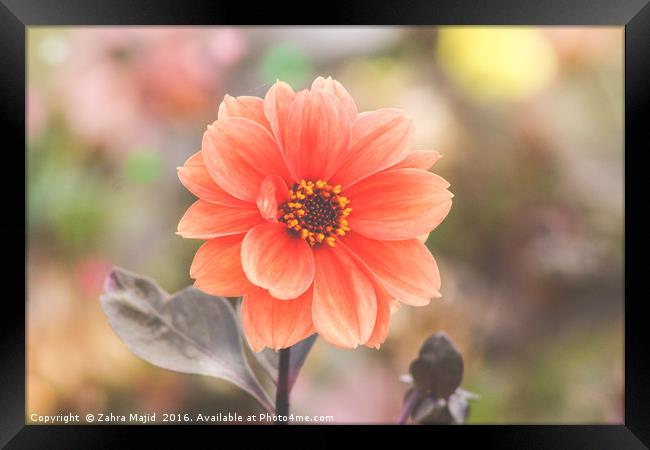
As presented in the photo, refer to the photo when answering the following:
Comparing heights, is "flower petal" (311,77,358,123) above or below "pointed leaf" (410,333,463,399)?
above

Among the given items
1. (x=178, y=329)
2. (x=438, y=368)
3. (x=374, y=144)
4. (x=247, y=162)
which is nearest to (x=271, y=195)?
(x=247, y=162)

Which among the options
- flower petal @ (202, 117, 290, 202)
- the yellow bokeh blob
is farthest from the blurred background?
flower petal @ (202, 117, 290, 202)

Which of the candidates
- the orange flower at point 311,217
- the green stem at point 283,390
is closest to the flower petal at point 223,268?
the orange flower at point 311,217

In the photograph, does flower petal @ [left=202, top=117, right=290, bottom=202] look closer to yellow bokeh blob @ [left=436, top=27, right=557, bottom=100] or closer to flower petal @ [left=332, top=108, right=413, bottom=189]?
flower petal @ [left=332, top=108, right=413, bottom=189]

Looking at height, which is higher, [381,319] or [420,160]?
[420,160]

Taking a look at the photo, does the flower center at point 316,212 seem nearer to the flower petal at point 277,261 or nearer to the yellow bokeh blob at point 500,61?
the flower petal at point 277,261

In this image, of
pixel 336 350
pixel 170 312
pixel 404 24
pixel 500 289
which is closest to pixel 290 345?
pixel 336 350

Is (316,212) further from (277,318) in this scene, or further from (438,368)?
(438,368)
